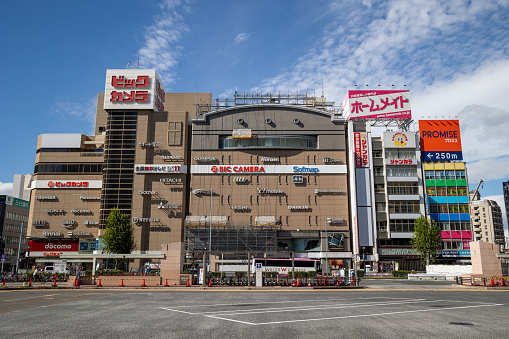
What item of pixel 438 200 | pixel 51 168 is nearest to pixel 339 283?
pixel 438 200

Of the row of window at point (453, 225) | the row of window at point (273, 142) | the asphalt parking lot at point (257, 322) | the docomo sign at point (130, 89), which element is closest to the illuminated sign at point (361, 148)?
the row of window at point (273, 142)

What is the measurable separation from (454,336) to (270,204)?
74.9m

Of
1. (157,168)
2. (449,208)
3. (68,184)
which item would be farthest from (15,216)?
(449,208)

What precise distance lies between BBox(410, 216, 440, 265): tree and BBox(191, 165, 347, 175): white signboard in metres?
19.3

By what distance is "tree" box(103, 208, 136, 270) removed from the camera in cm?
7588

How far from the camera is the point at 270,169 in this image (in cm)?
8925

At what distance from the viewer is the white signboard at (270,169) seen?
89.0 m

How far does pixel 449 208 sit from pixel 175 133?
63.3 meters

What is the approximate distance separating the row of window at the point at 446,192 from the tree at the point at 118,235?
212ft

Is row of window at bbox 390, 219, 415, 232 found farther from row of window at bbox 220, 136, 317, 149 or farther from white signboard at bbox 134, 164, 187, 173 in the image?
white signboard at bbox 134, 164, 187, 173

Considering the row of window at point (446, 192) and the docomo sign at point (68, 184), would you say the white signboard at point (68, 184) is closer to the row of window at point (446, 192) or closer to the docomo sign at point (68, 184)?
the docomo sign at point (68, 184)

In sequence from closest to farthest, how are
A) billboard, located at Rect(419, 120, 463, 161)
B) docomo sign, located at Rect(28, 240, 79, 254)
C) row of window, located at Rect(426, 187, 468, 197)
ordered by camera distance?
row of window, located at Rect(426, 187, 468, 197) < docomo sign, located at Rect(28, 240, 79, 254) < billboard, located at Rect(419, 120, 463, 161)

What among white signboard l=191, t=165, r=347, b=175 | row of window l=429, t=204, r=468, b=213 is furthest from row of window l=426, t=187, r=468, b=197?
white signboard l=191, t=165, r=347, b=175

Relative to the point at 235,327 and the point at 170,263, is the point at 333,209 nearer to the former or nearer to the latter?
the point at 170,263
